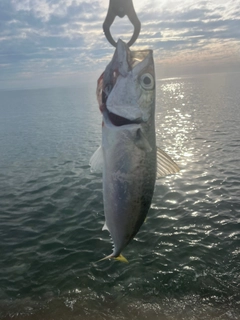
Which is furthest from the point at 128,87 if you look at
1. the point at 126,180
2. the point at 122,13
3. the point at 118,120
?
the point at 126,180

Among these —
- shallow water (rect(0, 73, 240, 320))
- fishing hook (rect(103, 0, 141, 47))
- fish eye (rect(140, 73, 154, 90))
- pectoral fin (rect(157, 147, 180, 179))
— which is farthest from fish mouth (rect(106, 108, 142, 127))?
shallow water (rect(0, 73, 240, 320))

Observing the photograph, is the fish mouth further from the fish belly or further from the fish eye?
the fish eye

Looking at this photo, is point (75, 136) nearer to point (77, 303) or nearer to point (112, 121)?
point (77, 303)

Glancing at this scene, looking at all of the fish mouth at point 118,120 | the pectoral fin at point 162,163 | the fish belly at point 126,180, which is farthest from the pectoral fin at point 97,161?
the pectoral fin at point 162,163

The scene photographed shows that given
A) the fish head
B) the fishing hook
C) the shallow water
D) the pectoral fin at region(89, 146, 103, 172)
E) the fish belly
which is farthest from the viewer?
the shallow water

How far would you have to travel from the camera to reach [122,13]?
388 cm

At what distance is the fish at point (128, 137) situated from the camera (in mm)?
3605

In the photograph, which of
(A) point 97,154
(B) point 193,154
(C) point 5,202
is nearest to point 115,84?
(A) point 97,154

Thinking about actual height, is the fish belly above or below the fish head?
below

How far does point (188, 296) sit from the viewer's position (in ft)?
38.7

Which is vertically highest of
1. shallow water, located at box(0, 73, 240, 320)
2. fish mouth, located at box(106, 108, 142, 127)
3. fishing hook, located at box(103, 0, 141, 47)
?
fishing hook, located at box(103, 0, 141, 47)

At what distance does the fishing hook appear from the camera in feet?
12.6

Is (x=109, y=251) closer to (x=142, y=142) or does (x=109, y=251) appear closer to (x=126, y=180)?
(x=126, y=180)

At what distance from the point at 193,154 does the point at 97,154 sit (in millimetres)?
29774
